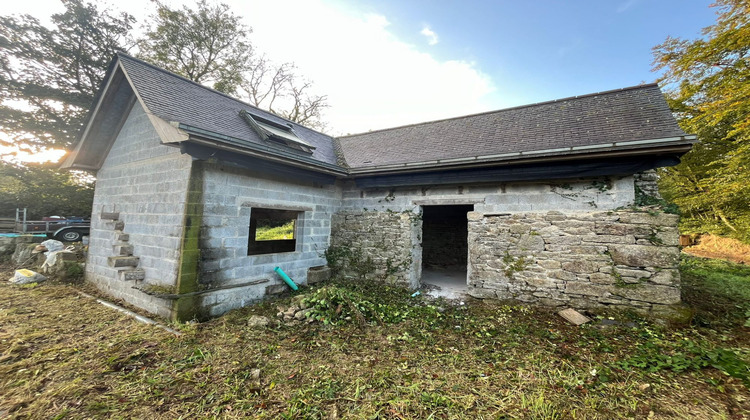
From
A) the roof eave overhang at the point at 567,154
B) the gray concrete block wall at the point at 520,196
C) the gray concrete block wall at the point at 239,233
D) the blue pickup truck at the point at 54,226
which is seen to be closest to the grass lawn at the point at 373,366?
the gray concrete block wall at the point at 239,233

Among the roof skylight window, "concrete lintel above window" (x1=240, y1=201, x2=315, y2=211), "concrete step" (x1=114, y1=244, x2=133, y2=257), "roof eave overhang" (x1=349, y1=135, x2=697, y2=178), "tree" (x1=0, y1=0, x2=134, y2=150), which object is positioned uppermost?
"tree" (x1=0, y1=0, x2=134, y2=150)

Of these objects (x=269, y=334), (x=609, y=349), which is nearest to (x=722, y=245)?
(x=609, y=349)

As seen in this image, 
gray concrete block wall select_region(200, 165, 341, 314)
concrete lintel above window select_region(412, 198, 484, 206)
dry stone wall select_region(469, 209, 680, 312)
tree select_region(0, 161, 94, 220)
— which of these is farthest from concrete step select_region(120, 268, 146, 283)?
tree select_region(0, 161, 94, 220)

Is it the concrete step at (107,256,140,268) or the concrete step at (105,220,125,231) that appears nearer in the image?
the concrete step at (107,256,140,268)

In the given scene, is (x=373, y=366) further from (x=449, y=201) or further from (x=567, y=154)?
(x=567, y=154)

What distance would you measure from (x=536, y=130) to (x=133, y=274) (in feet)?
27.0

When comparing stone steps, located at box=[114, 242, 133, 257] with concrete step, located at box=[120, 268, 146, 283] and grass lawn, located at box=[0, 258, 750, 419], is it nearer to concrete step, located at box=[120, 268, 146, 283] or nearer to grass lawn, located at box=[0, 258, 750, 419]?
concrete step, located at box=[120, 268, 146, 283]

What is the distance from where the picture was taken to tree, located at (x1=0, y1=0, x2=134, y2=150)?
9.82 metres

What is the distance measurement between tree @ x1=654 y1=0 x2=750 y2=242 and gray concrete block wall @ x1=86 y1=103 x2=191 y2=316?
38.2 ft

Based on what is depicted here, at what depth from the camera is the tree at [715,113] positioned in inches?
255

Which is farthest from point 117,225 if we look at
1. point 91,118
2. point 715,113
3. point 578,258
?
point 715,113

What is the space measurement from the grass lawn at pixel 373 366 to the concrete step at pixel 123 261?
81cm

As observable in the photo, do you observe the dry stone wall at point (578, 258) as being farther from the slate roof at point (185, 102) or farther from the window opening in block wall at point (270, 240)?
the slate roof at point (185, 102)

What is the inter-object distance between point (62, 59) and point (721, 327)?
67.6 feet
